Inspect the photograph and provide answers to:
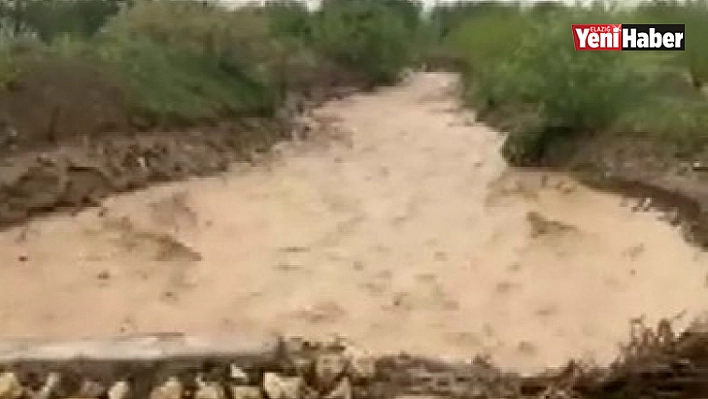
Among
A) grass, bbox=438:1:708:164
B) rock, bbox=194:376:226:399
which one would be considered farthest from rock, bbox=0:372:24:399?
grass, bbox=438:1:708:164

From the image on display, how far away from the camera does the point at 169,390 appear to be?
713cm

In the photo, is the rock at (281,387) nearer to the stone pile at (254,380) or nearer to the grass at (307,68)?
the stone pile at (254,380)

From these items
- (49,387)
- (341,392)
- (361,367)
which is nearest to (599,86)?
(361,367)

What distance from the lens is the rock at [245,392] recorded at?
7.20 meters

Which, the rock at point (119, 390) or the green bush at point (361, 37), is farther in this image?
the green bush at point (361, 37)

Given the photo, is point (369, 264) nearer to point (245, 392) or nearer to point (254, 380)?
point (254, 380)

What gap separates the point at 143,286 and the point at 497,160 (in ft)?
37.5

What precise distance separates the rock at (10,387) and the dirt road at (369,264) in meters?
4.52

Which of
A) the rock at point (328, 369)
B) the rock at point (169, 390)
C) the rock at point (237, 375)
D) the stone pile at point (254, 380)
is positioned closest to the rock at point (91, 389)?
the stone pile at point (254, 380)

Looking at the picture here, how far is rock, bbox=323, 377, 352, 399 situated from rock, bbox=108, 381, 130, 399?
122cm

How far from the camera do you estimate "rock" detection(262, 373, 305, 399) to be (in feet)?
23.8
